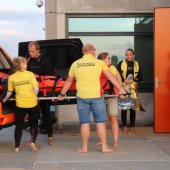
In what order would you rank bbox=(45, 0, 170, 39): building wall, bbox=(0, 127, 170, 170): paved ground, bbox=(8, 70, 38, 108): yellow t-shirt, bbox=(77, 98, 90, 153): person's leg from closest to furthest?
bbox=(0, 127, 170, 170): paved ground → bbox=(77, 98, 90, 153): person's leg → bbox=(8, 70, 38, 108): yellow t-shirt → bbox=(45, 0, 170, 39): building wall

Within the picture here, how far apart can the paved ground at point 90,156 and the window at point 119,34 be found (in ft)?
7.84

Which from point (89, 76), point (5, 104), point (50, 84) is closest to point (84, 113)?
point (89, 76)

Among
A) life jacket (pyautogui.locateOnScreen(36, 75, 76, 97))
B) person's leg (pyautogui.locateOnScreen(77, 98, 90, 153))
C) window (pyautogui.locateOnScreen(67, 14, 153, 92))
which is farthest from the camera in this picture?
window (pyautogui.locateOnScreen(67, 14, 153, 92))

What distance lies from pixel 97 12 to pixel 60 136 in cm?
309

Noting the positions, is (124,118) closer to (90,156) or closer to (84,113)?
(84,113)

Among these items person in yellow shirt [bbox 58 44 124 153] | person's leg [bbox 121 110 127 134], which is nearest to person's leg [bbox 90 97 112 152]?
person in yellow shirt [bbox 58 44 124 153]

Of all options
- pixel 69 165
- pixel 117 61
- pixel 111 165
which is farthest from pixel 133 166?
pixel 117 61

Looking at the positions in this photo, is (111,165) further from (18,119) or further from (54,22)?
(54,22)

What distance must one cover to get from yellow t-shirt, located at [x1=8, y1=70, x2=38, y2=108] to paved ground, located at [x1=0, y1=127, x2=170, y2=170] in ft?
2.89

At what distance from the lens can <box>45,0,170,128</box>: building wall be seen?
1137 cm

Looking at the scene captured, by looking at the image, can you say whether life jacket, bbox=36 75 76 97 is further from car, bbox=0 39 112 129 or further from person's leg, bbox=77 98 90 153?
person's leg, bbox=77 98 90 153

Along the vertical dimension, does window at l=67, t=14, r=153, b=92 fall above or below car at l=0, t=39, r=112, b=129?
above

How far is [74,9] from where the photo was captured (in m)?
11.4

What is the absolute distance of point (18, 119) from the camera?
8414mm
